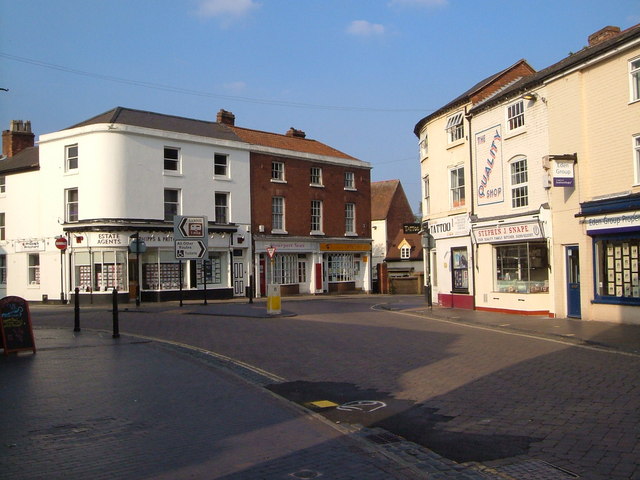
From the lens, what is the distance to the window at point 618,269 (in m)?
17.6

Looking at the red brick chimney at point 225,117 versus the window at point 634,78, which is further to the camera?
the red brick chimney at point 225,117

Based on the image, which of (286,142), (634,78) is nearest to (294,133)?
(286,142)

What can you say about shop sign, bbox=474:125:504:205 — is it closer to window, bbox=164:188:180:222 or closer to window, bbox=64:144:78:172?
window, bbox=164:188:180:222

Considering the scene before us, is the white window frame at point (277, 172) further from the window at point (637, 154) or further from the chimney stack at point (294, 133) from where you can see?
the window at point (637, 154)

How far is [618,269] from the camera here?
59.9 ft

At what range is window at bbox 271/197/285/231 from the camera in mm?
40584

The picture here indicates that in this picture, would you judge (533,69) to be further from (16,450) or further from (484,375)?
(16,450)

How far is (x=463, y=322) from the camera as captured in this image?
20547 millimetres

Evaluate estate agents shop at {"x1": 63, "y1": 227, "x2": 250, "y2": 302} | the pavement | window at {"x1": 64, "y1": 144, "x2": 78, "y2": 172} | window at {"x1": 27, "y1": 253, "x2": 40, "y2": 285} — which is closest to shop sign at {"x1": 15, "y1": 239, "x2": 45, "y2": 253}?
window at {"x1": 27, "y1": 253, "x2": 40, "y2": 285}

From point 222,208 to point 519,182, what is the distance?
20.3 meters

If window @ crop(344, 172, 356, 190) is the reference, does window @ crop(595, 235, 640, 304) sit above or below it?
below

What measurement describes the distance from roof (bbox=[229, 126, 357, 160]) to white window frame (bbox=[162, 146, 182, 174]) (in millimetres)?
5396

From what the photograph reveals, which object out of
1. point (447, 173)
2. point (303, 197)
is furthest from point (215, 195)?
point (447, 173)

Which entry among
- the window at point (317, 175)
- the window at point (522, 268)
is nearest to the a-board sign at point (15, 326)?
the window at point (522, 268)
